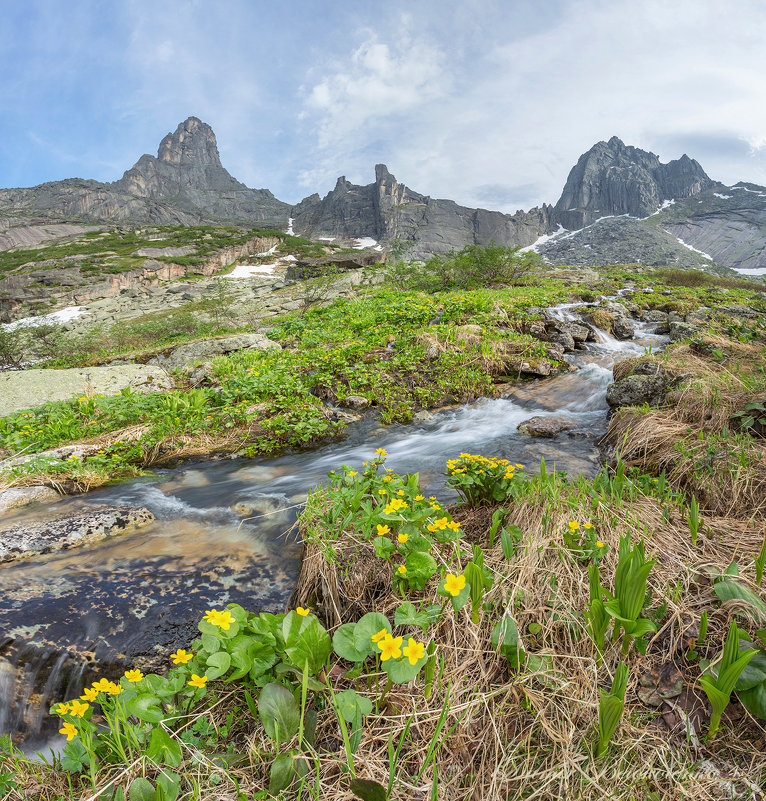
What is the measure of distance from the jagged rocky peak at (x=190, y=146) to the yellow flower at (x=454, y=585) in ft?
722

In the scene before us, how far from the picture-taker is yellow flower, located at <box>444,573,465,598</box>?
172 centimetres

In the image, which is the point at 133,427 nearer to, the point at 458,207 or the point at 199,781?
the point at 199,781

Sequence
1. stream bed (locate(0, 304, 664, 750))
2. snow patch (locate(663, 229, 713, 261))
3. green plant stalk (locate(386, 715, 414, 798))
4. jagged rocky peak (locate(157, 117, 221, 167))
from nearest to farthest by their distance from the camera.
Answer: green plant stalk (locate(386, 715, 414, 798)), stream bed (locate(0, 304, 664, 750)), snow patch (locate(663, 229, 713, 261)), jagged rocky peak (locate(157, 117, 221, 167))

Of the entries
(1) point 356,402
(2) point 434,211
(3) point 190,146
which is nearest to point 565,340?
(1) point 356,402

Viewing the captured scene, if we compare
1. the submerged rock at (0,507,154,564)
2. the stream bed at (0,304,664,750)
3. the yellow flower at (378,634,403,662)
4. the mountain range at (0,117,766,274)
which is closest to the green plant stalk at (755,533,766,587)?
the yellow flower at (378,634,403,662)

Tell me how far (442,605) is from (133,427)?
5.89 meters

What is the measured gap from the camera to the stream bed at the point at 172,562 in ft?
6.75

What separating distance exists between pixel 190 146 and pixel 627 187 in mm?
203592

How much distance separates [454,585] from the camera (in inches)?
68.0

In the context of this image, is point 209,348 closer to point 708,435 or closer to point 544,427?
point 544,427

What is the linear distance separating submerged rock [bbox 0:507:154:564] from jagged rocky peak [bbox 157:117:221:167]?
218m

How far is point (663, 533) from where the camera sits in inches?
89.6

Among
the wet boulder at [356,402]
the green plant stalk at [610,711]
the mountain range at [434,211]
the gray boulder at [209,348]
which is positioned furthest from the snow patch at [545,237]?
the green plant stalk at [610,711]

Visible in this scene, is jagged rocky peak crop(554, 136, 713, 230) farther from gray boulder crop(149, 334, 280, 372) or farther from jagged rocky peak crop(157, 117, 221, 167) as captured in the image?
gray boulder crop(149, 334, 280, 372)
